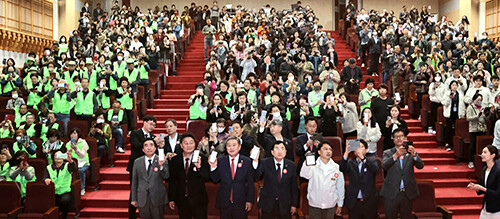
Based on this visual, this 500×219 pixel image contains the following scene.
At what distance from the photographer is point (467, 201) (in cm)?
745

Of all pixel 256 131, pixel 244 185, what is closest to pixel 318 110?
pixel 256 131

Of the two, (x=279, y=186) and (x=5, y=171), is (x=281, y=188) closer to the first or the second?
(x=279, y=186)

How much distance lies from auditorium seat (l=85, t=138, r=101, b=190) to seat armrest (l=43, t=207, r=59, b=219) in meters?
1.36

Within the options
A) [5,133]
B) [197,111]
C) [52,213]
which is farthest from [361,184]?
[5,133]

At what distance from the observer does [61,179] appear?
680cm

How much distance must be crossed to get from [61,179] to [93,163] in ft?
3.35

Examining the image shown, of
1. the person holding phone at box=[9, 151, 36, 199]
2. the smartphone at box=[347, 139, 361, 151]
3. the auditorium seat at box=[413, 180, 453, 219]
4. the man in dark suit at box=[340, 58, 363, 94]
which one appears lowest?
the auditorium seat at box=[413, 180, 453, 219]

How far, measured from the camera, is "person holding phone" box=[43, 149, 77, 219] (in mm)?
6789

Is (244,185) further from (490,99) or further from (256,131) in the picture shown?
(490,99)

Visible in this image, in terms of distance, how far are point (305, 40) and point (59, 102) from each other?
6.79 meters

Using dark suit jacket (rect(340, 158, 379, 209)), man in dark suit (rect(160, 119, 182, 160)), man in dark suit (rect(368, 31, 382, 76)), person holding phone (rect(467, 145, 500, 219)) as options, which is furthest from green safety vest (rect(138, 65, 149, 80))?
person holding phone (rect(467, 145, 500, 219))

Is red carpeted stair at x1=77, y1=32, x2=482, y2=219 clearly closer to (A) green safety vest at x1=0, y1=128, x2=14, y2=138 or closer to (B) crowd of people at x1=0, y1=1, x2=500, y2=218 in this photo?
(B) crowd of people at x1=0, y1=1, x2=500, y2=218

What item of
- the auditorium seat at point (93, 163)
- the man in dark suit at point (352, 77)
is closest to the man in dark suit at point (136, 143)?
the auditorium seat at point (93, 163)

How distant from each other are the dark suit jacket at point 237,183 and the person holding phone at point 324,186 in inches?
24.6
